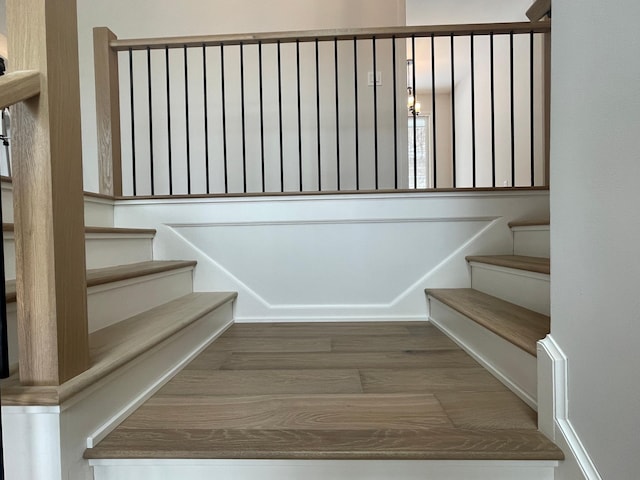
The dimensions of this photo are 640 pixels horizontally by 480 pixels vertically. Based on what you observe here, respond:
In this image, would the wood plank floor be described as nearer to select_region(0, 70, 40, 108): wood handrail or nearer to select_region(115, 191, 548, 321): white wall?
select_region(115, 191, 548, 321): white wall

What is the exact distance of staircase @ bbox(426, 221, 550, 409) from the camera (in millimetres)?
1080

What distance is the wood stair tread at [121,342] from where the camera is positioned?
0.74m

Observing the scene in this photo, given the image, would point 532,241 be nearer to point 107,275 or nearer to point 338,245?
point 338,245

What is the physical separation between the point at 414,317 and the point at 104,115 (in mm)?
2080

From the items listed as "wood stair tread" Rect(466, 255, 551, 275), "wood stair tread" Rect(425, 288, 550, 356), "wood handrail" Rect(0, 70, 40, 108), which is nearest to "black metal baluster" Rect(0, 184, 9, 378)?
"wood handrail" Rect(0, 70, 40, 108)

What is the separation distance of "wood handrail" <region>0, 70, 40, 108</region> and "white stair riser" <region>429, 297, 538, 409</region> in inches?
52.7

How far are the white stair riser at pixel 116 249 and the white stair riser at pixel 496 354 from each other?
1555 mm

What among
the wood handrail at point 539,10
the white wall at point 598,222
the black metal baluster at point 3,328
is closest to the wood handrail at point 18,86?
the black metal baluster at point 3,328

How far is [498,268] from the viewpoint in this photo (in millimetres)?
1648

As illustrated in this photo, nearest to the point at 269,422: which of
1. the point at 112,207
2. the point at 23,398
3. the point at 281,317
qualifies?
the point at 23,398

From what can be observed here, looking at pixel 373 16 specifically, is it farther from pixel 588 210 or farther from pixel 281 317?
pixel 588 210

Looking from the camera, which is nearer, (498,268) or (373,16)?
(498,268)

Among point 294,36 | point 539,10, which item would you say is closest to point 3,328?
point 294,36

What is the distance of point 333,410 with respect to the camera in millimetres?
1009
